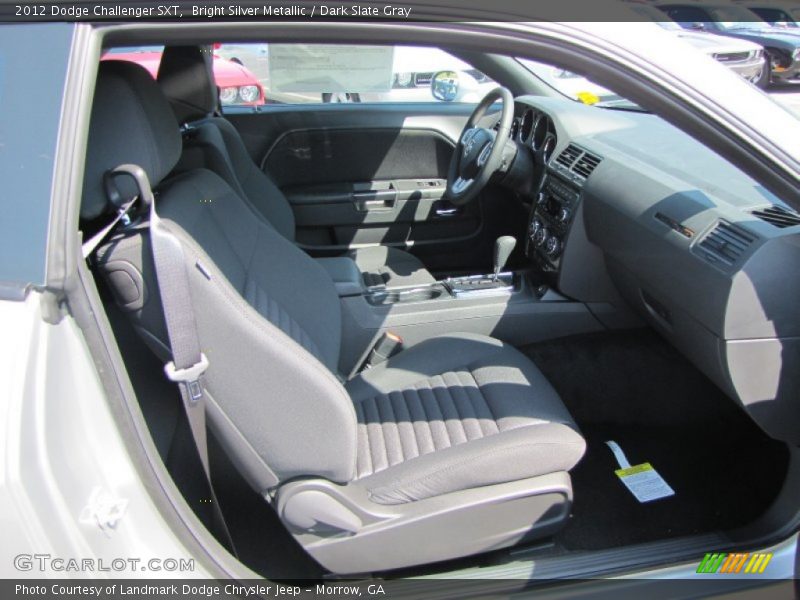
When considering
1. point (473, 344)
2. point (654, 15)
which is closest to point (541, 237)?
point (473, 344)

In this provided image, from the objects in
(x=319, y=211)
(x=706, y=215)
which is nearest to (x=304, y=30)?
(x=706, y=215)

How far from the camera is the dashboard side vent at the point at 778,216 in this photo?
126 cm

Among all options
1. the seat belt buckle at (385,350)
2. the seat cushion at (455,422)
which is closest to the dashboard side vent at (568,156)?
the seat cushion at (455,422)

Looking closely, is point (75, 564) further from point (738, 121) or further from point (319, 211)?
point (319, 211)

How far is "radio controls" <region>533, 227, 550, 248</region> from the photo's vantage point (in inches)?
87.0

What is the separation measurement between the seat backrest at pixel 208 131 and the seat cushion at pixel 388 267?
32 centimetres

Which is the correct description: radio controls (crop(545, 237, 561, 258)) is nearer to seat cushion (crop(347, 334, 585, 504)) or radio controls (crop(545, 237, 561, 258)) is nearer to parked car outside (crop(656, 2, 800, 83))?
seat cushion (crop(347, 334, 585, 504))

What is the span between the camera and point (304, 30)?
0.94 metres

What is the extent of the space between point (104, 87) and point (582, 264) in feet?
4.88

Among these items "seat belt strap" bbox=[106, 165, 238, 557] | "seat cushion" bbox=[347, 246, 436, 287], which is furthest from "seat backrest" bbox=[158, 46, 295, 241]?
"seat belt strap" bbox=[106, 165, 238, 557]

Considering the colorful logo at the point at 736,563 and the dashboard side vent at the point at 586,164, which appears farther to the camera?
the dashboard side vent at the point at 586,164

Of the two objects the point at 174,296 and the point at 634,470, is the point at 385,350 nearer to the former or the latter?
the point at 634,470

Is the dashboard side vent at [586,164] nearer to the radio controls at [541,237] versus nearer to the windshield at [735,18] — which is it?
the radio controls at [541,237]

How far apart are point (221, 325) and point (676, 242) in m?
1.06
